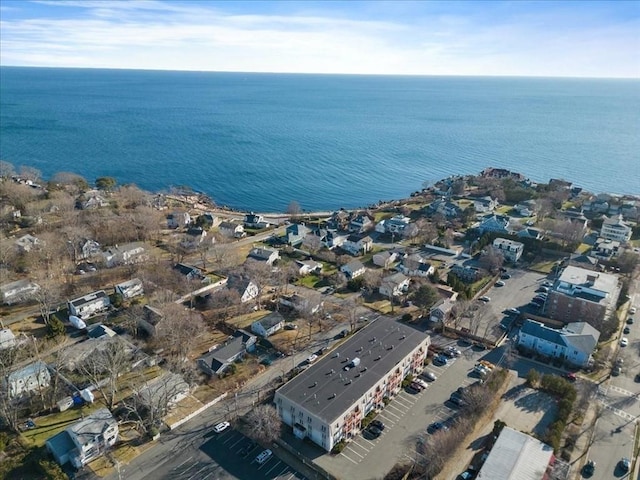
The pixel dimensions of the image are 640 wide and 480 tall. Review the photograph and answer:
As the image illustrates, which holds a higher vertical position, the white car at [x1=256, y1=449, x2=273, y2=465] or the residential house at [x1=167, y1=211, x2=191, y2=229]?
the residential house at [x1=167, y1=211, x2=191, y2=229]

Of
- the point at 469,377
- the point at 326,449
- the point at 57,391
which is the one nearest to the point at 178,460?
the point at 326,449

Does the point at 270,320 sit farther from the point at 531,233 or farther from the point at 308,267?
the point at 531,233

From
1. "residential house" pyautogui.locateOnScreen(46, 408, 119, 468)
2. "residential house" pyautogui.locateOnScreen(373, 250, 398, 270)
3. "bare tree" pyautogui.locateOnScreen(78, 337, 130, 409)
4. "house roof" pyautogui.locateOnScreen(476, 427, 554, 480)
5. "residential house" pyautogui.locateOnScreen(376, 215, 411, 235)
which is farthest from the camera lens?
"residential house" pyautogui.locateOnScreen(376, 215, 411, 235)

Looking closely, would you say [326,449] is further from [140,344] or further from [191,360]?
[140,344]

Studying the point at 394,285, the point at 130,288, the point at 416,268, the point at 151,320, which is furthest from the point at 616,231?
the point at 130,288

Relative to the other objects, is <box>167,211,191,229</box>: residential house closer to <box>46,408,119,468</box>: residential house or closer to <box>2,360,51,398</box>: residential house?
<box>2,360,51,398</box>: residential house

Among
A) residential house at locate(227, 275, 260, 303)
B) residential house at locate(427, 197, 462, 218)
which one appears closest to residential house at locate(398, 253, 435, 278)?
residential house at locate(227, 275, 260, 303)

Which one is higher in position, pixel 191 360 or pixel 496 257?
pixel 496 257
